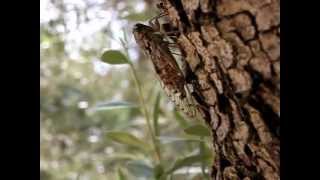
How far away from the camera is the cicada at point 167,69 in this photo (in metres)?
0.81

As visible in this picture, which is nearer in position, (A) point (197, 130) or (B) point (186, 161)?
(A) point (197, 130)

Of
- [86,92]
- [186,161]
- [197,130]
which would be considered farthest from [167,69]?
[86,92]

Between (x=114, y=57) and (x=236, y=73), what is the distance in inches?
15.2

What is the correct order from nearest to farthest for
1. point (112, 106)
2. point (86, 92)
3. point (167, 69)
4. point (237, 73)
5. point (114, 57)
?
point (237, 73)
point (167, 69)
point (114, 57)
point (112, 106)
point (86, 92)

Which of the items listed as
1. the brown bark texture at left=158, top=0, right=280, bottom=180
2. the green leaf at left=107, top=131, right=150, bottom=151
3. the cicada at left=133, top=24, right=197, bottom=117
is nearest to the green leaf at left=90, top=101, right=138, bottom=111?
the green leaf at left=107, top=131, right=150, bottom=151

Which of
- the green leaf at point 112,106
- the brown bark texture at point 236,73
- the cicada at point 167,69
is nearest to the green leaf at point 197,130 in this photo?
the cicada at point 167,69

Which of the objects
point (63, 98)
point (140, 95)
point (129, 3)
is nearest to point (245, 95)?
point (140, 95)

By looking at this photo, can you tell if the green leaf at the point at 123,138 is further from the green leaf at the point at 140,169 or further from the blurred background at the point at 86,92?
the blurred background at the point at 86,92

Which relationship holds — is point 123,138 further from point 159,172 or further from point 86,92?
point 86,92

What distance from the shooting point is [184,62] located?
730mm

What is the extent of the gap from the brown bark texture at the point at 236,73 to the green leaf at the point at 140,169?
34cm

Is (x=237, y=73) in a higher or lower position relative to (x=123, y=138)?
higher

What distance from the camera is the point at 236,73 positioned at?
64cm
